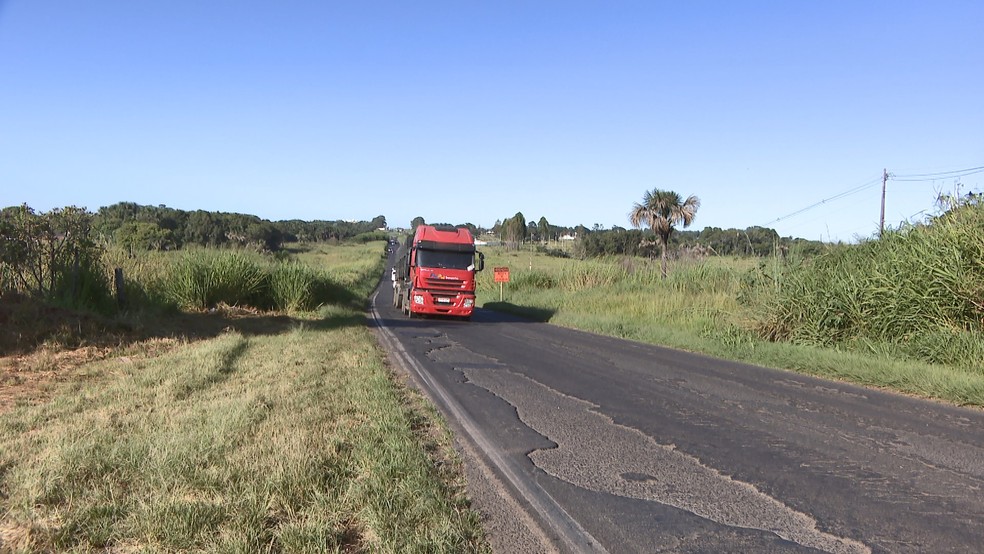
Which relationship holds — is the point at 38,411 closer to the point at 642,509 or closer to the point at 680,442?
the point at 642,509

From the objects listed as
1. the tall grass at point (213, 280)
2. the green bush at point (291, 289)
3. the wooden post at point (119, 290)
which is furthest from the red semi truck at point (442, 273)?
the wooden post at point (119, 290)

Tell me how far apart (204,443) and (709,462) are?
14.5 ft

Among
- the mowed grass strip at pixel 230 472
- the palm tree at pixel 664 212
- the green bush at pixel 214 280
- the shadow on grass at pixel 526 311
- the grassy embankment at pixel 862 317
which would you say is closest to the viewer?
the mowed grass strip at pixel 230 472

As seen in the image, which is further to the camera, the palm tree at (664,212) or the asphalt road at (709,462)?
the palm tree at (664,212)

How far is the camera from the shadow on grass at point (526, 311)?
22.9 metres

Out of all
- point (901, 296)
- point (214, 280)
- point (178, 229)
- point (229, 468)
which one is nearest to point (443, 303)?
point (214, 280)

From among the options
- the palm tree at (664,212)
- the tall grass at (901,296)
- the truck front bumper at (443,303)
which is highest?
the palm tree at (664,212)

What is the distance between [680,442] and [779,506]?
167 centimetres

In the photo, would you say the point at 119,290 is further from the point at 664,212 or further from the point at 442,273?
the point at 664,212

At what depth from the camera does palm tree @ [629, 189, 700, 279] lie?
35.2 metres

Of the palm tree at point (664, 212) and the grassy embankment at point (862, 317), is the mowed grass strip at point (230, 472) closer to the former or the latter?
the grassy embankment at point (862, 317)

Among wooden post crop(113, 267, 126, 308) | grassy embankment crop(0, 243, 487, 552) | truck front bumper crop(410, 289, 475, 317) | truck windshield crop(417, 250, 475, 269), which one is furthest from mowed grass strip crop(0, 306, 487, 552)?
truck windshield crop(417, 250, 475, 269)

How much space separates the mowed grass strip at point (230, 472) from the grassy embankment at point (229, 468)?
0.04ft

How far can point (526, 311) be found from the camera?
24922 mm
